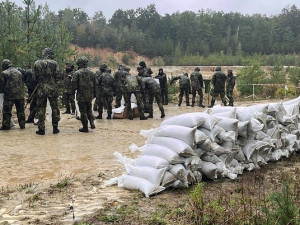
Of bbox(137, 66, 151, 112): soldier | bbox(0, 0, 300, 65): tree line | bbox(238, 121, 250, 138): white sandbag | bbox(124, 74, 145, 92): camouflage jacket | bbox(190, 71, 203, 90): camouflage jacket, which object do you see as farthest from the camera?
bbox(0, 0, 300, 65): tree line

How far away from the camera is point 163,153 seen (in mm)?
4672

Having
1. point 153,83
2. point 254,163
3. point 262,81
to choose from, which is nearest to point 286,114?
point 254,163

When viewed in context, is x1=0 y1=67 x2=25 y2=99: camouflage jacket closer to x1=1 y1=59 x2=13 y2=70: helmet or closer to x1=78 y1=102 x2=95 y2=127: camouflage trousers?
x1=1 y1=59 x2=13 y2=70: helmet

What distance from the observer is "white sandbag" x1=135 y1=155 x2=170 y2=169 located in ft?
14.8

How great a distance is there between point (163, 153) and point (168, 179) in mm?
326

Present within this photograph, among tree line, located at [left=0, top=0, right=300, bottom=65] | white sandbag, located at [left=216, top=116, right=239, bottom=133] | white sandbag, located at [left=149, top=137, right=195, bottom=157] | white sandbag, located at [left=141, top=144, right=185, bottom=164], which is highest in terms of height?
tree line, located at [left=0, top=0, right=300, bottom=65]

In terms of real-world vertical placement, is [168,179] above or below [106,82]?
below

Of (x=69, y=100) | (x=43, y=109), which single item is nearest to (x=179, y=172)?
(x=43, y=109)

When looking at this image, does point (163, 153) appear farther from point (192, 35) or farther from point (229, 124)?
point (192, 35)

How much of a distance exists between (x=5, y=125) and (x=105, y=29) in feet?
144

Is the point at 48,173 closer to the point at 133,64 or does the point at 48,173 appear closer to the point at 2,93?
the point at 2,93

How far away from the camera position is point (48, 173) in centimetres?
559

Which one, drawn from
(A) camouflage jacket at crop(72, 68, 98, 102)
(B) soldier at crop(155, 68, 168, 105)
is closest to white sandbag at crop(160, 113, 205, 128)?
(A) camouflage jacket at crop(72, 68, 98, 102)

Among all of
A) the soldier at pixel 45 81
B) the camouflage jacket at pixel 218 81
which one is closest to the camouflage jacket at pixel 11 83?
the soldier at pixel 45 81
